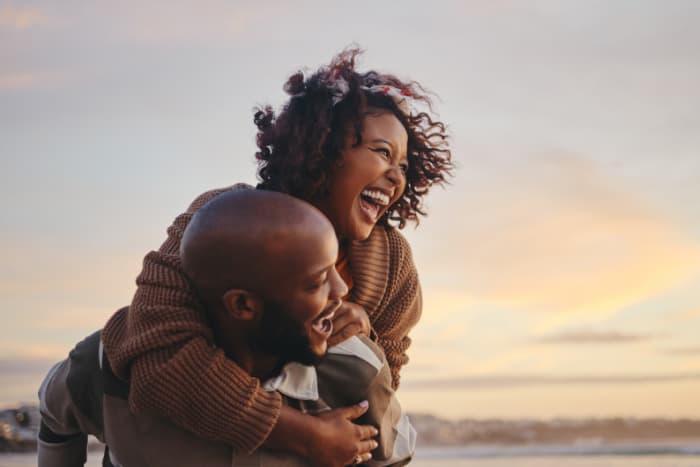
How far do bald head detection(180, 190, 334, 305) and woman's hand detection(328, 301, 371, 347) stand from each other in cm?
46

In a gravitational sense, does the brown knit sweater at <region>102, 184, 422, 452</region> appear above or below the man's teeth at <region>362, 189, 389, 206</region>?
below

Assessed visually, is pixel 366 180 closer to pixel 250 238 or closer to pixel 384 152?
pixel 384 152

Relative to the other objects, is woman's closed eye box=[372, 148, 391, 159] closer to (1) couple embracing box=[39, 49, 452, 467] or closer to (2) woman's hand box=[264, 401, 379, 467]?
(1) couple embracing box=[39, 49, 452, 467]

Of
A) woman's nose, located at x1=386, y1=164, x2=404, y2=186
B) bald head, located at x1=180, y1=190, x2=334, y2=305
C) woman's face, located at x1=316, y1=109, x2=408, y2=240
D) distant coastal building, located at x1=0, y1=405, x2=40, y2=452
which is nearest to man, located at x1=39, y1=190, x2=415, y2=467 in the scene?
bald head, located at x1=180, y1=190, x2=334, y2=305

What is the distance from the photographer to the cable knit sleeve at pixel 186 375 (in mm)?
2520

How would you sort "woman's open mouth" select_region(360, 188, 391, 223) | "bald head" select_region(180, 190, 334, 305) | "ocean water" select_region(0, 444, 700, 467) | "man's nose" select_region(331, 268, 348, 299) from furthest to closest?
"ocean water" select_region(0, 444, 700, 467) < "woman's open mouth" select_region(360, 188, 391, 223) < "man's nose" select_region(331, 268, 348, 299) < "bald head" select_region(180, 190, 334, 305)

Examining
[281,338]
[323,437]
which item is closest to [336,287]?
[281,338]

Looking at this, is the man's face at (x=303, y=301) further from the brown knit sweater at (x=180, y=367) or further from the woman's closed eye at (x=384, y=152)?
the woman's closed eye at (x=384, y=152)

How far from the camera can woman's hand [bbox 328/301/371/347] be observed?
286cm

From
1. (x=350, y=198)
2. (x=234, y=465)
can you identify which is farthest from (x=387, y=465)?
(x=350, y=198)

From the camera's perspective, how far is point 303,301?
2.50 m

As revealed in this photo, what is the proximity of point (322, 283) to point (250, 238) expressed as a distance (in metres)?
0.25

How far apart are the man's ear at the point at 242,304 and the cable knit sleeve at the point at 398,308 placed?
940 millimetres

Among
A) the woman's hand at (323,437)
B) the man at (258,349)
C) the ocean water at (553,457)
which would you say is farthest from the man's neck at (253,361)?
the ocean water at (553,457)
